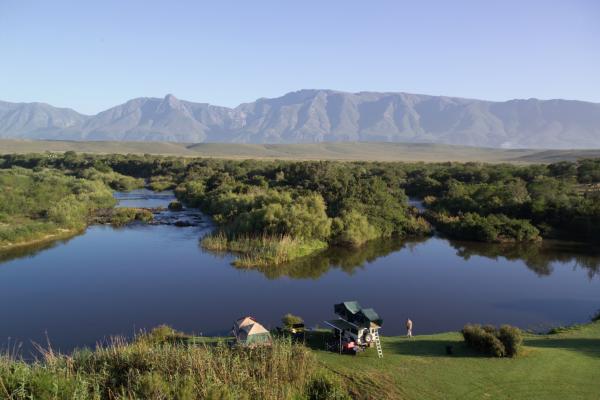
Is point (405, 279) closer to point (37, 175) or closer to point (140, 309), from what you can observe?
point (140, 309)

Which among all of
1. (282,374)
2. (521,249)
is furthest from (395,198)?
(282,374)

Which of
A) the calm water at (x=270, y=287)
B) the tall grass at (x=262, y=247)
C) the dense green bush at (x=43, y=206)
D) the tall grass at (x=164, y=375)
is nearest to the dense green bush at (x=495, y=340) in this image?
the calm water at (x=270, y=287)

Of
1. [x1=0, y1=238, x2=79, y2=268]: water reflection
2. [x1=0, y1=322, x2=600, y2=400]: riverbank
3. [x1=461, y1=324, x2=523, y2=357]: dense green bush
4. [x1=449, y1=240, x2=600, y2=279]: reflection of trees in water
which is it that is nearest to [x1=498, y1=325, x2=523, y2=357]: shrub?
[x1=461, y1=324, x2=523, y2=357]: dense green bush

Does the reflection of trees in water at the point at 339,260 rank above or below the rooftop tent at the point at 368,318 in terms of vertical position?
below

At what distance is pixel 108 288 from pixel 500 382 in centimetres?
2511

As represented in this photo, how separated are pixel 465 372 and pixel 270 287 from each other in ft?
56.9

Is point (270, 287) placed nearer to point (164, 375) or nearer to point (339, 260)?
point (339, 260)

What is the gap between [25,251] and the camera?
137ft

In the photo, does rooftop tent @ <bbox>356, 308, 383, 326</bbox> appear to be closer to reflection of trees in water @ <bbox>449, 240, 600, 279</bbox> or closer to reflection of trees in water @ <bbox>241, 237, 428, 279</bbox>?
reflection of trees in water @ <bbox>241, 237, 428, 279</bbox>

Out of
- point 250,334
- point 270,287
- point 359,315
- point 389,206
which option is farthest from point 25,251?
point 389,206

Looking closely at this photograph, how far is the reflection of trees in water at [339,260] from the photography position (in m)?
37.1

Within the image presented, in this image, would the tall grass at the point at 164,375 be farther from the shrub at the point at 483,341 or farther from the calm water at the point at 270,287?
the calm water at the point at 270,287

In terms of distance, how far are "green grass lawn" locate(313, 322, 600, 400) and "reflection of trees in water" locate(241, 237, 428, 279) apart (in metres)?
16.4

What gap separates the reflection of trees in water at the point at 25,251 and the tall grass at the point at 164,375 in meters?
28.6
